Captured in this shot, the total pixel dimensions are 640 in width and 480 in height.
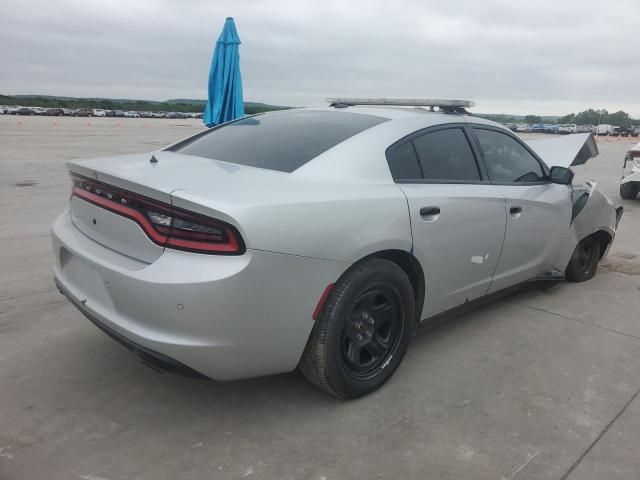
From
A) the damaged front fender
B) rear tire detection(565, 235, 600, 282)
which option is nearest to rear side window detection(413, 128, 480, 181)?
the damaged front fender

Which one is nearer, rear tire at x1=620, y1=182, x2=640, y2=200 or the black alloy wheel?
the black alloy wheel

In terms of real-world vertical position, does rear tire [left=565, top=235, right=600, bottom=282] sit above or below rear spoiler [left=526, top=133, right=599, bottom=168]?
below

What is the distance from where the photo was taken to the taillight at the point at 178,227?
215cm

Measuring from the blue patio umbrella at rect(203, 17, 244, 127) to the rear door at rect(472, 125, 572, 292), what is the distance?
271 inches

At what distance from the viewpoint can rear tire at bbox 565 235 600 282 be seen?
4625 mm

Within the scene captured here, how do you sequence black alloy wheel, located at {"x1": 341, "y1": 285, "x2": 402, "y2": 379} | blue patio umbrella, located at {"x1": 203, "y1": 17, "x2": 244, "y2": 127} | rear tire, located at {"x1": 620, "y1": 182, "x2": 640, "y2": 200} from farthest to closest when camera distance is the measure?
blue patio umbrella, located at {"x1": 203, "y1": 17, "x2": 244, "y2": 127}
rear tire, located at {"x1": 620, "y1": 182, "x2": 640, "y2": 200}
black alloy wheel, located at {"x1": 341, "y1": 285, "x2": 402, "y2": 379}

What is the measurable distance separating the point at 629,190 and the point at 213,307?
380 inches

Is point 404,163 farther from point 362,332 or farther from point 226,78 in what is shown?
point 226,78

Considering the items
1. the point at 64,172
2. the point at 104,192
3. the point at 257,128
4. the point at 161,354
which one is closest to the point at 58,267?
the point at 104,192

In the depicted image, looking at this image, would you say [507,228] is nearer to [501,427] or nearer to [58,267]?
[501,427]

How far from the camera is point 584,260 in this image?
4.79 meters

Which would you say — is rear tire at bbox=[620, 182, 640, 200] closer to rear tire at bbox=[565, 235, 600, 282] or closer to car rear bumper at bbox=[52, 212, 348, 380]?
rear tire at bbox=[565, 235, 600, 282]

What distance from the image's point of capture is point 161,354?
2236 millimetres

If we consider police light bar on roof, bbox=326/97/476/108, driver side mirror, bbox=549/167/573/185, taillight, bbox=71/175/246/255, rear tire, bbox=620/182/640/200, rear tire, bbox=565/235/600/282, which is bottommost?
rear tire, bbox=565/235/600/282
